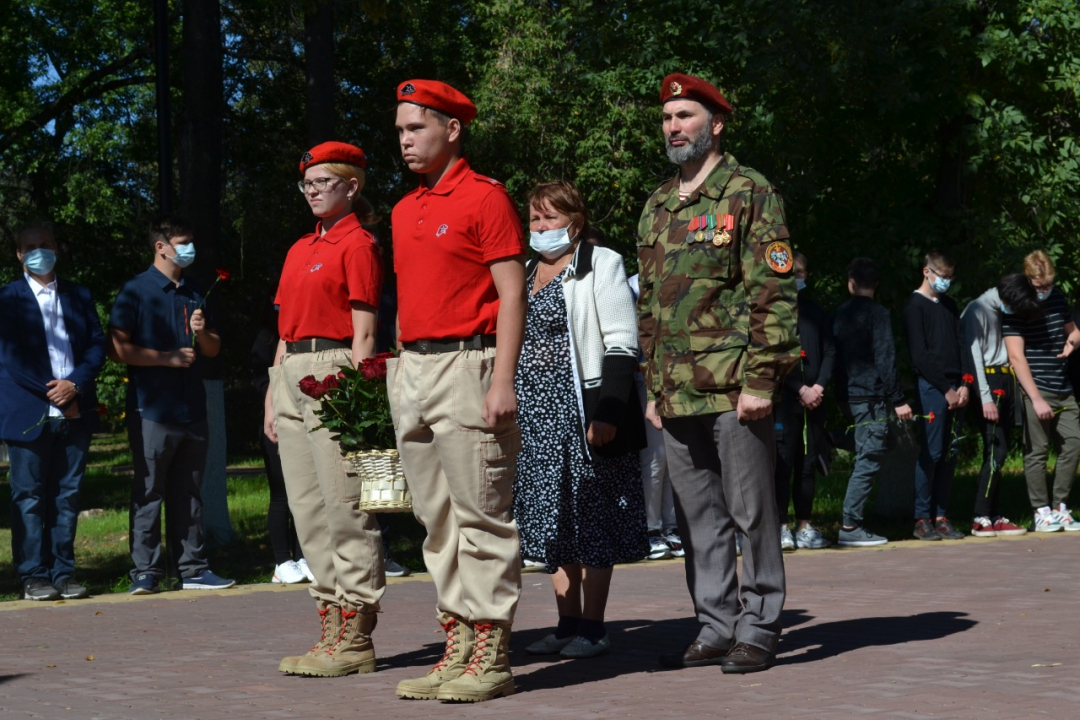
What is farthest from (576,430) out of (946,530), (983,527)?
(983,527)

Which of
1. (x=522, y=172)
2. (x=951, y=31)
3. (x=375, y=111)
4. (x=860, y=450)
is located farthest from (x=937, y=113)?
(x=375, y=111)

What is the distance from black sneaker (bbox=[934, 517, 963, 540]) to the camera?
12.4 m

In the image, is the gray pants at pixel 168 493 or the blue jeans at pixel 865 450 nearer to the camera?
the gray pants at pixel 168 493

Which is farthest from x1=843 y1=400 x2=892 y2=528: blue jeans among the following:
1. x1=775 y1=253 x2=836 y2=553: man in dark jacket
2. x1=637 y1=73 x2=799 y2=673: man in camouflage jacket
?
x1=637 y1=73 x2=799 y2=673: man in camouflage jacket

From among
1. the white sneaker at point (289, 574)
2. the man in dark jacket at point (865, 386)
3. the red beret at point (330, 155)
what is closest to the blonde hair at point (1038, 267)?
the man in dark jacket at point (865, 386)

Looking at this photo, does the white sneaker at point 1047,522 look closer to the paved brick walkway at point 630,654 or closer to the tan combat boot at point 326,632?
the paved brick walkway at point 630,654

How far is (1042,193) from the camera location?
15.1 metres

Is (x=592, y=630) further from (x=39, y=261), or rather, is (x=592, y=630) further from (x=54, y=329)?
(x=39, y=261)

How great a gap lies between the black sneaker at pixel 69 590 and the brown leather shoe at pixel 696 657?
453 centimetres

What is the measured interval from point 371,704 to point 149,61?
24232 millimetres

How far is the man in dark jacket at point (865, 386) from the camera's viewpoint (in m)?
12.0

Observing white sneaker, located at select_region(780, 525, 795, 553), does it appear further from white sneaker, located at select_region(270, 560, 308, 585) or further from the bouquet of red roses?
the bouquet of red roses

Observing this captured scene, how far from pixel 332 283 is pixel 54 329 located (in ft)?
12.8

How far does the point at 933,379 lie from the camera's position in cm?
1234
